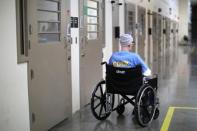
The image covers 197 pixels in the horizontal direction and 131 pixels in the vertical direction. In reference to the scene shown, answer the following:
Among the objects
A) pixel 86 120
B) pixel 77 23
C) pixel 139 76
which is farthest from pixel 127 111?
pixel 77 23

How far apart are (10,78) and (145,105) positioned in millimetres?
1933

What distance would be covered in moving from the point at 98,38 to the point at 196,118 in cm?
248

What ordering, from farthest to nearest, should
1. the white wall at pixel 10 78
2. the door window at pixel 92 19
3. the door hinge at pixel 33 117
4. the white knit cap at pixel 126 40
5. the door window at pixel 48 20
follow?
the door window at pixel 92 19
the white knit cap at pixel 126 40
the door window at pixel 48 20
the door hinge at pixel 33 117
the white wall at pixel 10 78

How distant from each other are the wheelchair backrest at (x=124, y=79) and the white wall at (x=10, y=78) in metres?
1.30

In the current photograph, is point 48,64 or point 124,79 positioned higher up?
point 48,64

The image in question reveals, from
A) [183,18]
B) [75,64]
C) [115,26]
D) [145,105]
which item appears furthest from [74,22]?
[183,18]

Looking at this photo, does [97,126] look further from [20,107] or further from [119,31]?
[119,31]

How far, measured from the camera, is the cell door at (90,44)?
5934 millimetres

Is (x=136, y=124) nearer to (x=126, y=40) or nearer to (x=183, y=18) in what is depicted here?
(x=126, y=40)

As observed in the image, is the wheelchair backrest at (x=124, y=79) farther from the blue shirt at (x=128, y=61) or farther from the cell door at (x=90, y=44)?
the cell door at (x=90, y=44)

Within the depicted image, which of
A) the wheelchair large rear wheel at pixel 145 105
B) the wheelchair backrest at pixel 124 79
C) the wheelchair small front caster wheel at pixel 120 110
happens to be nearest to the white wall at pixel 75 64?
the wheelchair small front caster wheel at pixel 120 110

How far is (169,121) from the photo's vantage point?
5.04m

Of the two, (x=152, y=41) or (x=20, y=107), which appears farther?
(x=152, y=41)

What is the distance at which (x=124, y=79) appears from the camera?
185 inches
